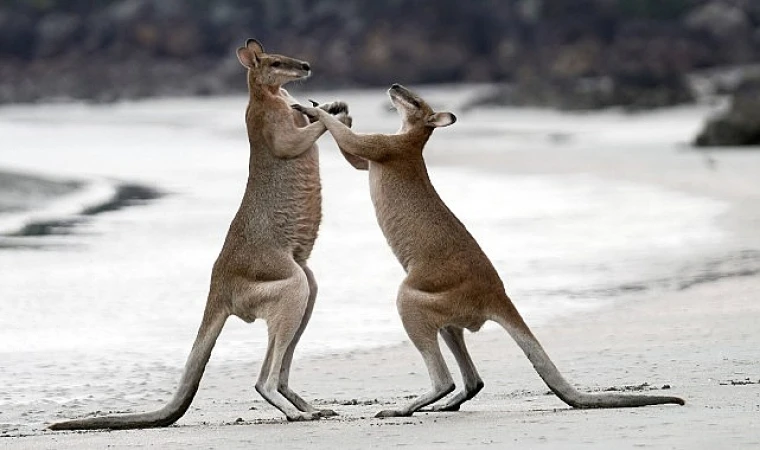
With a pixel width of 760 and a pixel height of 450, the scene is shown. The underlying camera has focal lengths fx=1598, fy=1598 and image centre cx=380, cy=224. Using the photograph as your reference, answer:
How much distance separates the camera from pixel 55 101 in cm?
5244

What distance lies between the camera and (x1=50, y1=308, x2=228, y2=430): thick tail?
552 cm

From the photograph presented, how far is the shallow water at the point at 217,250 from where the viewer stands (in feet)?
25.3

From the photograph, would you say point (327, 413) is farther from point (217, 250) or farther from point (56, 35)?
point (56, 35)

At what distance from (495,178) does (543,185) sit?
1423mm

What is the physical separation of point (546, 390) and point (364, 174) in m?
12.6

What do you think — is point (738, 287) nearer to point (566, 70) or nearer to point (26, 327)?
point (26, 327)

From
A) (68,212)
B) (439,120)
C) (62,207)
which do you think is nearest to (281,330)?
(439,120)

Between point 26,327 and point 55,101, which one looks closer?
point 26,327

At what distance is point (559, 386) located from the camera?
552 centimetres

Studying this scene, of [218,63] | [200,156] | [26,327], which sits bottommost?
[26,327]

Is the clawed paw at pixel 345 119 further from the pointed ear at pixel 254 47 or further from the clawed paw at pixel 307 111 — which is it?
the pointed ear at pixel 254 47

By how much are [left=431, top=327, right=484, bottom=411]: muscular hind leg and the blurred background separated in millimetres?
1018

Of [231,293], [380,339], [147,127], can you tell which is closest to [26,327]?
[380,339]

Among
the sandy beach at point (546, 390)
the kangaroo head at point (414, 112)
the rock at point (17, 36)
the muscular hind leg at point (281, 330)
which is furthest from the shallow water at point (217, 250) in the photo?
the rock at point (17, 36)
